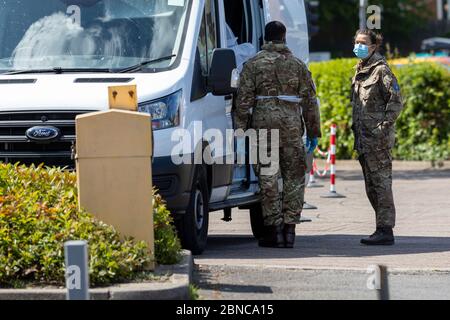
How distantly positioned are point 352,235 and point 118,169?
208 inches

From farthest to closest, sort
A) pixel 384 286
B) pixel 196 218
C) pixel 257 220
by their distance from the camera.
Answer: pixel 257 220
pixel 196 218
pixel 384 286

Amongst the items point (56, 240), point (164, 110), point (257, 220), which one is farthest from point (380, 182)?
point (56, 240)

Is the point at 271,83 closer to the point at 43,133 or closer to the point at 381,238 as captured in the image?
the point at 381,238

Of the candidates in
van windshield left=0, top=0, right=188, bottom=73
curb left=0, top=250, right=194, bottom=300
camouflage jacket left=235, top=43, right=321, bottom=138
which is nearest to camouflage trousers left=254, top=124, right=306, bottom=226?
camouflage jacket left=235, top=43, right=321, bottom=138

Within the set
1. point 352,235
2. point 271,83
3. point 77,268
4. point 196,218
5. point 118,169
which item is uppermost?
point 271,83

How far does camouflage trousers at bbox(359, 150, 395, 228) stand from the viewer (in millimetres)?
11336

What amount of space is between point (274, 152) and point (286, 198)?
0.45 metres

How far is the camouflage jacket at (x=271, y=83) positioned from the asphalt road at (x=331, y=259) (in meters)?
1.29

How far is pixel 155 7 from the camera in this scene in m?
10.4

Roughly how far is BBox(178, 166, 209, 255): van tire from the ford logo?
1211 millimetres

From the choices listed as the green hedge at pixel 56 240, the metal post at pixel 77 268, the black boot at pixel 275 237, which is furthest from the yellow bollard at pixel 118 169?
the black boot at pixel 275 237

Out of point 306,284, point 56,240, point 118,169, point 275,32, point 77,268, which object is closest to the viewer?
point 77,268

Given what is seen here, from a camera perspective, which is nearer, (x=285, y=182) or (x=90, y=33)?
(x=90, y=33)

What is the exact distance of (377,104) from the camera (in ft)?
36.8
